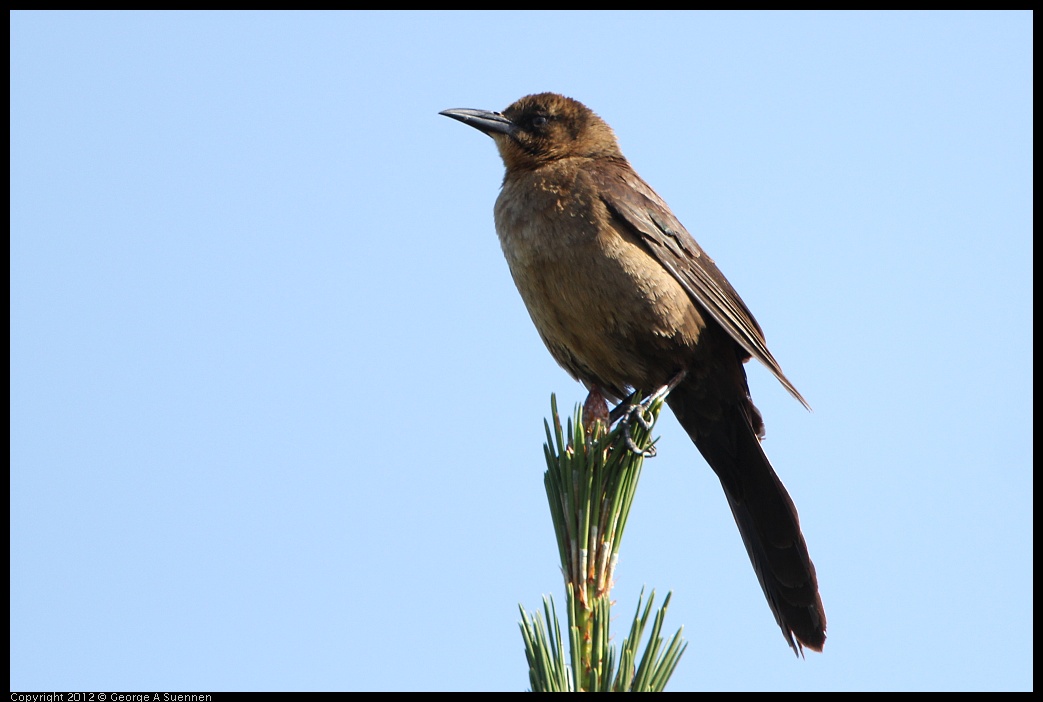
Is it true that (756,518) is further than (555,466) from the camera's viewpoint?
Yes

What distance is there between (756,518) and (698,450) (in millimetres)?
458

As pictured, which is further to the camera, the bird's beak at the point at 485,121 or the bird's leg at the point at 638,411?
the bird's beak at the point at 485,121

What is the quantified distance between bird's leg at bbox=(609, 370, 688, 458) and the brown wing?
35 cm

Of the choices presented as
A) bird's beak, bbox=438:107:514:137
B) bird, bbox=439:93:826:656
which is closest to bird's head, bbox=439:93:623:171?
bird's beak, bbox=438:107:514:137

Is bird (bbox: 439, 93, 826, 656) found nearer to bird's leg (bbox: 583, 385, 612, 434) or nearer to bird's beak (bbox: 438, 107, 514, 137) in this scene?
bird's beak (bbox: 438, 107, 514, 137)

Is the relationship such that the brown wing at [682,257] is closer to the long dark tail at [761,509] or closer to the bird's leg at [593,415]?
the long dark tail at [761,509]

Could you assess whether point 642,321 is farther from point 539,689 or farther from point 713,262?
point 539,689

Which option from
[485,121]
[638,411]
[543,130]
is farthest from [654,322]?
[485,121]

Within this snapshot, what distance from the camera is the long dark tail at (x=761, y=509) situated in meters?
4.35

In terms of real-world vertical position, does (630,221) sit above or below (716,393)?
above

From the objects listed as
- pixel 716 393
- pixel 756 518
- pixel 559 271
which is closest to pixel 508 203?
pixel 559 271

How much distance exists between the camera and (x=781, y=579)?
447 centimetres

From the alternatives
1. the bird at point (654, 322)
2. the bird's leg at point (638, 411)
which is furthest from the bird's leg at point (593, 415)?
the bird at point (654, 322)
